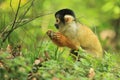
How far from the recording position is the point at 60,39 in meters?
5.83

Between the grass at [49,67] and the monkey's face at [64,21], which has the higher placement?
the monkey's face at [64,21]

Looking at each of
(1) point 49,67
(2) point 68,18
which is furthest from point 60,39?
(1) point 49,67

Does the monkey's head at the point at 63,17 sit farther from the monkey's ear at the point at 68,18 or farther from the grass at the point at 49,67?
the grass at the point at 49,67

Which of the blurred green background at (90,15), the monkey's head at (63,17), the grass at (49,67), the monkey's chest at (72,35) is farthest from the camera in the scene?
the monkey's chest at (72,35)

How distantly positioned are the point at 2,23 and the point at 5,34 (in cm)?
29

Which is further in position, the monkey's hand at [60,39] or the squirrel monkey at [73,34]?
the squirrel monkey at [73,34]

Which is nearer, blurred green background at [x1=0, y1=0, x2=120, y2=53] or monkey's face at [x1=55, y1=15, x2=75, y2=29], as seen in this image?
blurred green background at [x1=0, y1=0, x2=120, y2=53]

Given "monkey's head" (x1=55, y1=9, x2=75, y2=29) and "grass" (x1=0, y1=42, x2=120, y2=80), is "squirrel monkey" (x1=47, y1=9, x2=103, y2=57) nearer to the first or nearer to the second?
"monkey's head" (x1=55, y1=9, x2=75, y2=29)

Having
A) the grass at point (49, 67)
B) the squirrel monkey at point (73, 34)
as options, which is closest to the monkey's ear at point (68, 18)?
the squirrel monkey at point (73, 34)

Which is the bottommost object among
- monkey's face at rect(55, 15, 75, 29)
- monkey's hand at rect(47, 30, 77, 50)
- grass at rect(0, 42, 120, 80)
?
grass at rect(0, 42, 120, 80)

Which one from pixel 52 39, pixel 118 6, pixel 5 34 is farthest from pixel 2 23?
pixel 118 6

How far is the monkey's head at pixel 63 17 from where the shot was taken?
5906mm

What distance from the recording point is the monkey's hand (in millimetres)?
5723

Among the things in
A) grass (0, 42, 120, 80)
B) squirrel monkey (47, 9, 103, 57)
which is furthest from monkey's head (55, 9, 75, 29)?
grass (0, 42, 120, 80)
